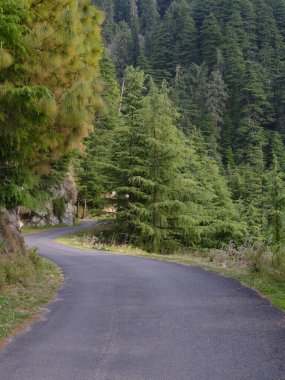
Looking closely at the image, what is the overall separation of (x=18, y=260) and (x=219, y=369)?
26.5ft

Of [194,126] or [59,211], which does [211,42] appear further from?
[59,211]

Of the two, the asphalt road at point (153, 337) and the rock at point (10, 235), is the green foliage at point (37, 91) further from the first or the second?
the asphalt road at point (153, 337)

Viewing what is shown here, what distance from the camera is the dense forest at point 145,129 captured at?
8695mm

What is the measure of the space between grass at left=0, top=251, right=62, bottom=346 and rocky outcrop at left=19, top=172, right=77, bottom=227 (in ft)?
86.3

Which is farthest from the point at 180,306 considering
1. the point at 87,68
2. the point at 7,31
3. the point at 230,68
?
the point at 230,68

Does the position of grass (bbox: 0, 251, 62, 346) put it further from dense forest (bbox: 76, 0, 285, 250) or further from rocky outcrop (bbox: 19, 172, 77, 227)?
rocky outcrop (bbox: 19, 172, 77, 227)

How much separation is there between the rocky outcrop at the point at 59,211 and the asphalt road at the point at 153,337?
1167 inches

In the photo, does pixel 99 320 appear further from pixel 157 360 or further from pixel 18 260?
pixel 18 260

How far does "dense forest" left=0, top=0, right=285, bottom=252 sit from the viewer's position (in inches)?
342

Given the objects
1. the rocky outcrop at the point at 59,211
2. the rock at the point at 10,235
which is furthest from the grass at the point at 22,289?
the rocky outcrop at the point at 59,211

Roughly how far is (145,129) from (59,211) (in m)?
17.2

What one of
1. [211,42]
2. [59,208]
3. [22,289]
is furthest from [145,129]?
[211,42]

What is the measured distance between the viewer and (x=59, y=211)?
1689 inches

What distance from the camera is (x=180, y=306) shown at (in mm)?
8984
